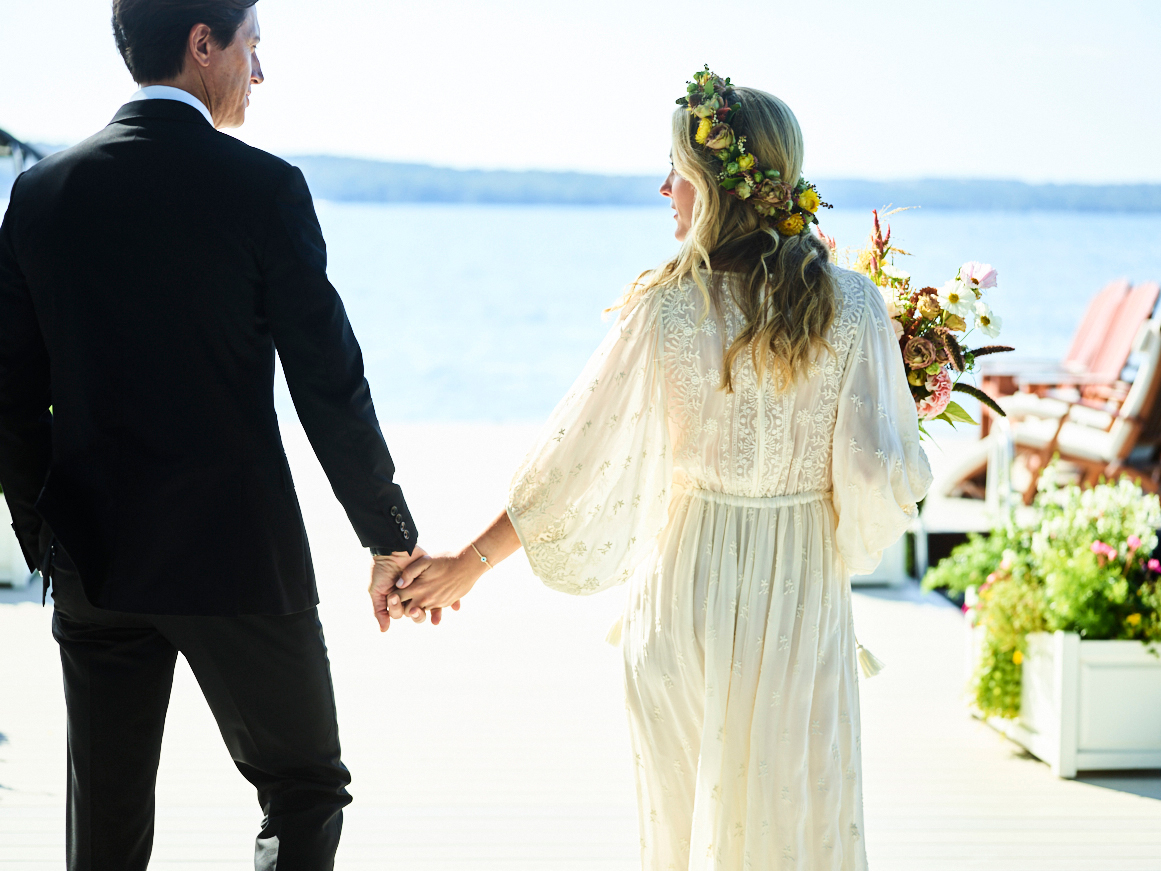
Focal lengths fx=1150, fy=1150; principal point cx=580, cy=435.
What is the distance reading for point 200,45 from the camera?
5.46ft

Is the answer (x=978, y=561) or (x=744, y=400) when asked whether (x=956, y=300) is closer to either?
(x=744, y=400)

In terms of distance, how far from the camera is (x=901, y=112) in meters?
50.4

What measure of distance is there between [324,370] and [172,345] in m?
0.21

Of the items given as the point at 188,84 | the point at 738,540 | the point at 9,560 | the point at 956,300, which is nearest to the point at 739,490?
the point at 738,540

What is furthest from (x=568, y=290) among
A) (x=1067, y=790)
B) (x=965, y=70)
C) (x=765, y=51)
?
(x=1067, y=790)

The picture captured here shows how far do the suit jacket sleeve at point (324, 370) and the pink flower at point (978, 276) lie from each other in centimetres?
108

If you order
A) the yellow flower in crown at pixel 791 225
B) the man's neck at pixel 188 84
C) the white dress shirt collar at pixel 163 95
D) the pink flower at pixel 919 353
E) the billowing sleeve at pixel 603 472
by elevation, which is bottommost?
the billowing sleeve at pixel 603 472

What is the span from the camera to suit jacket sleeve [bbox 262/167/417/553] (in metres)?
1.61

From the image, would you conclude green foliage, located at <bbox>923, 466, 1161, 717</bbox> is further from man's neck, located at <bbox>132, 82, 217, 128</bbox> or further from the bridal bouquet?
man's neck, located at <bbox>132, 82, 217, 128</bbox>

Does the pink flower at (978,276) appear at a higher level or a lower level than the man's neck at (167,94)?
lower

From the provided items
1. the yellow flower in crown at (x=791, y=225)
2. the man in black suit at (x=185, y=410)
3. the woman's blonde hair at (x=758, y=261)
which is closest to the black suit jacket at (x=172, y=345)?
the man in black suit at (x=185, y=410)

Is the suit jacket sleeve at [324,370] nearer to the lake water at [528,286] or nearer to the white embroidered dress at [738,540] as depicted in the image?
the white embroidered dress at [738,540]

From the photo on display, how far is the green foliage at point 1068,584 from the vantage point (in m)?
3.01

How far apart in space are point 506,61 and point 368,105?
6652mm
